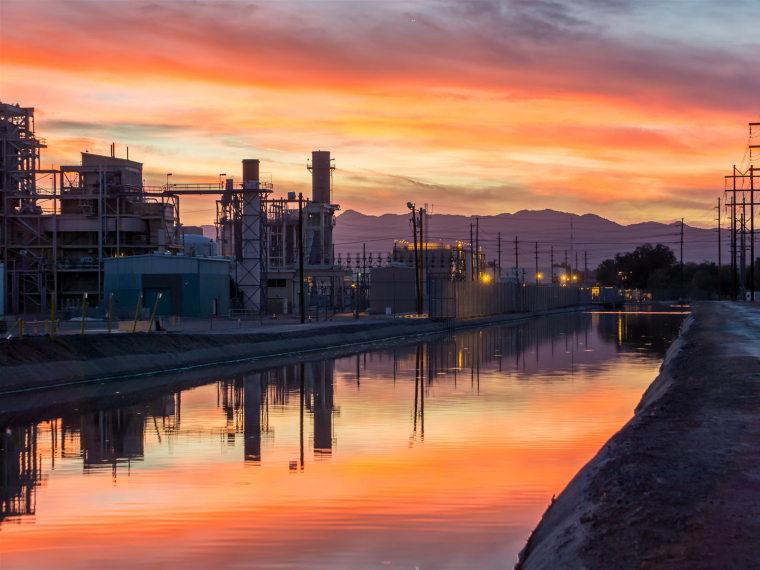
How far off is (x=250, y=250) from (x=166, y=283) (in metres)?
16.2

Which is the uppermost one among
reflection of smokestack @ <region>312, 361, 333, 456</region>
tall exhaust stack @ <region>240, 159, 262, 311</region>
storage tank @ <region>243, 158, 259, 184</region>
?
storage tank @ <region>243, 158, 259, 184</region>

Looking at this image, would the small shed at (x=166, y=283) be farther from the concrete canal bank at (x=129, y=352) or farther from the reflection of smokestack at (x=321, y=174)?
the reflection of smokestack at (x=321, y=174)

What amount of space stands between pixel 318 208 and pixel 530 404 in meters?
89.8

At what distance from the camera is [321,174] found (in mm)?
114750

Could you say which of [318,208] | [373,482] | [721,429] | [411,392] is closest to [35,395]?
[411,392]

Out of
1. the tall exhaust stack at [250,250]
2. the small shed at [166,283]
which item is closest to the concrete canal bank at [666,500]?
the small shed at [166,283]

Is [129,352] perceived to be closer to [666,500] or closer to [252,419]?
[252,419]

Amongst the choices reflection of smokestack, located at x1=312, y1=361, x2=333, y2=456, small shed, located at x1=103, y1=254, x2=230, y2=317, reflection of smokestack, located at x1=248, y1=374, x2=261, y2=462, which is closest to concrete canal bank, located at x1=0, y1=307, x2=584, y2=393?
reflection of smokestack, located at x1=248, y1=374, x2=261, y2=462

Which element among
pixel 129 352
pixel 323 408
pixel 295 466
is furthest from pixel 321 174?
pixel 295 466

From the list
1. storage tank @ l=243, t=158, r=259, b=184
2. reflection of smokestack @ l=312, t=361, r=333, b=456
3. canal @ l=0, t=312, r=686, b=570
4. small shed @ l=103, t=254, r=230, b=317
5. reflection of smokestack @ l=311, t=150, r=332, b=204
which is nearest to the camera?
canal @ l=0, t=312, r=686, b=570

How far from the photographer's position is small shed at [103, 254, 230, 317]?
217ft

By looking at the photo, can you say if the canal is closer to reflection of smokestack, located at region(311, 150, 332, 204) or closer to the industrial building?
the industrial building

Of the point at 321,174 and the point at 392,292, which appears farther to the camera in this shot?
the point at 321,174

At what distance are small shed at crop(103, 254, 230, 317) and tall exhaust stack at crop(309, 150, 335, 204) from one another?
45613 mm
